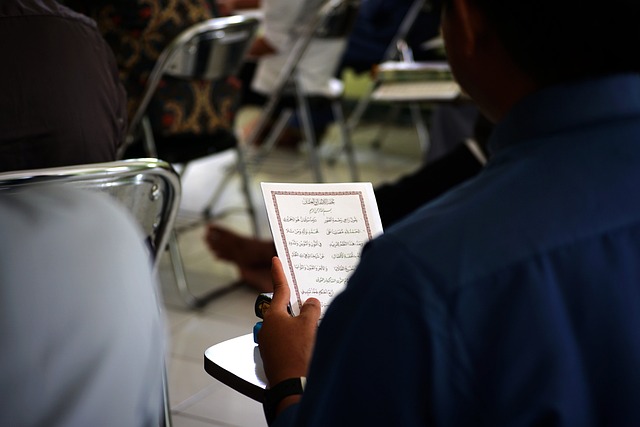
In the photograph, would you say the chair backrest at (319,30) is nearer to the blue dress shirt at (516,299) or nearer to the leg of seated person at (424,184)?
the leg of seated person at (424,184)

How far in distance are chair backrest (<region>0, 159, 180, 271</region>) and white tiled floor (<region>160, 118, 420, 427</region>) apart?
288 millimetres

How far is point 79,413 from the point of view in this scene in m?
0.48

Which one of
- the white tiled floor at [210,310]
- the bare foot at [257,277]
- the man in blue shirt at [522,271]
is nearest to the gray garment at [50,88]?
the white tiled floor at [210,310]

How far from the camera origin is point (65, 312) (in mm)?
477

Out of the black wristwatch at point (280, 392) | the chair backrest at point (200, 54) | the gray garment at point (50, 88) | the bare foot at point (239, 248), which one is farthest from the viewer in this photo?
the bare foot at point (239, 248)

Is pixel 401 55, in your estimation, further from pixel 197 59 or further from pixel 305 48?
pixel 197 59

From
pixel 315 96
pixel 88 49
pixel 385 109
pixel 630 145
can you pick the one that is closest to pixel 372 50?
pixel 315 96

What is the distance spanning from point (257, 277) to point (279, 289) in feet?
5.97

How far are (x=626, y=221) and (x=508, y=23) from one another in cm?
16

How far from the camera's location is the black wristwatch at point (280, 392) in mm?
789

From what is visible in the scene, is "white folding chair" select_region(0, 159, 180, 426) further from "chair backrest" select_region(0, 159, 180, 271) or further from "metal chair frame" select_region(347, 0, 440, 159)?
"metal chair frame" select_region(347, 0, 440, 159)

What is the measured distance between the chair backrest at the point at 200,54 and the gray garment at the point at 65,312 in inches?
74.7

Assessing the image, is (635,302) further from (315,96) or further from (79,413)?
(315,96)

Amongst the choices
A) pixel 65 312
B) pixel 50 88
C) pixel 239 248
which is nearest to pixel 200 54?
pixel 239 248
